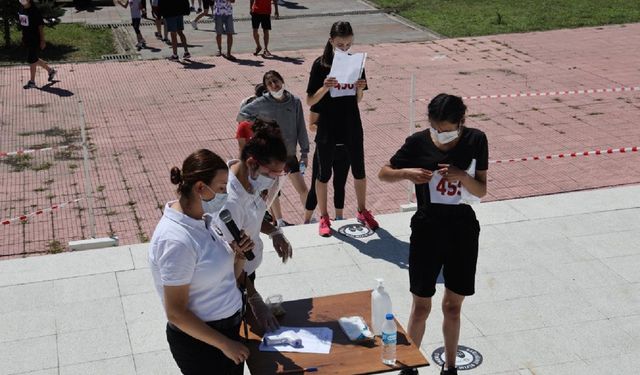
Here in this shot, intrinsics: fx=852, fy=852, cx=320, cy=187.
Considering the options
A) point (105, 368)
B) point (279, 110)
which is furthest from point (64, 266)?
point (279, 110)

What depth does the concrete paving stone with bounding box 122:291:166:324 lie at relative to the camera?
6719 mm

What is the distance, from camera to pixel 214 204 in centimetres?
440

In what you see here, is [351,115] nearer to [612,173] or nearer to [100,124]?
[612,173]

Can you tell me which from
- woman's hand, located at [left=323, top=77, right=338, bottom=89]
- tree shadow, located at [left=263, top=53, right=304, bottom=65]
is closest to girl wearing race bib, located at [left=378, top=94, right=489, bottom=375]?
woman's hand, located at [left=323, top=77, right=338, bottom=89]

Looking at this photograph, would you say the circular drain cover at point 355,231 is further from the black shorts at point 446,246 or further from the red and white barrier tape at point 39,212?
the red and white barrier tape at point 39,212

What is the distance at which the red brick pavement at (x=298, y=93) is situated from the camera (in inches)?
398

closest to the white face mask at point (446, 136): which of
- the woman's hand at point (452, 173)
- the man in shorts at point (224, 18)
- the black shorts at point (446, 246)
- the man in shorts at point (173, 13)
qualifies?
the woman's hand at point (452, 173)

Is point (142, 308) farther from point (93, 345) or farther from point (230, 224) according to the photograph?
point (230, 224)

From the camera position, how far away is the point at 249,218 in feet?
16.4

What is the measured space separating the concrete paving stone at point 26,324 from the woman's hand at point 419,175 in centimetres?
314

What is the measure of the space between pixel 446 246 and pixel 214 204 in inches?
65.8

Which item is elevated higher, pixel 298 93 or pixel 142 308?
pixel 142 308

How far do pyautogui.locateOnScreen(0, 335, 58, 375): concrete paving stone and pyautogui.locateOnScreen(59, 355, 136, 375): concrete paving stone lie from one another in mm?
149

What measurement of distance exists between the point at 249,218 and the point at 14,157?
25.4 ft
